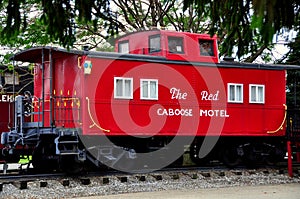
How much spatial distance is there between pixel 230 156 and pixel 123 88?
4308 millimetres

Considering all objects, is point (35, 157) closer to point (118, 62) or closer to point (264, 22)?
point (118, 62)

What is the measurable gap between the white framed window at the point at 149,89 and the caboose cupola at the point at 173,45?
2.67 feet

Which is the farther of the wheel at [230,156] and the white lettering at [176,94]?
the wheel at [230,156]

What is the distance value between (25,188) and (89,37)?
1065 centimetres

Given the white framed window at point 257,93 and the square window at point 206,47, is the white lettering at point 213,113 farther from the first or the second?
the square window at point 206,47

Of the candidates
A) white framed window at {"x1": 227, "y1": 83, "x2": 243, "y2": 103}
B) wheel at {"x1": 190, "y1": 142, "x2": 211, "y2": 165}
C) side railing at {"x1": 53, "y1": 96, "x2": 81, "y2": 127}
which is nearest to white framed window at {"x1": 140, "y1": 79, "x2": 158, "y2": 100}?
side railing at {"x1": 53, "y1": 96, "x2": 81, "y2": 127}

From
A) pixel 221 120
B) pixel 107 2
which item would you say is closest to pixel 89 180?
pixel 221 120

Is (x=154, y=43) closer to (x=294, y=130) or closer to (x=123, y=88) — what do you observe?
(x=123, y=88)

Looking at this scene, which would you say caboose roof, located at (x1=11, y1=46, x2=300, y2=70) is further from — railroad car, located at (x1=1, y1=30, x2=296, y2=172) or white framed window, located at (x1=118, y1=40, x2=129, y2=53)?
white framed window, located at (x1=118, y1=40, x2=129, y2=53)

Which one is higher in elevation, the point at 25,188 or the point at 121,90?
the point at 121,90

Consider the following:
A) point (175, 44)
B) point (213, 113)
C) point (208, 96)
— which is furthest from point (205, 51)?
point (213, 113)

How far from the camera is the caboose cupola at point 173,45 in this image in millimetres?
15242

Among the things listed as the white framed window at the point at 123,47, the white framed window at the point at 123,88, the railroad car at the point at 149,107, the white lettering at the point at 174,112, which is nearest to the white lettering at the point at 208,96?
the railroad car at the point at 149,107

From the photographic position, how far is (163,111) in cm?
1487
